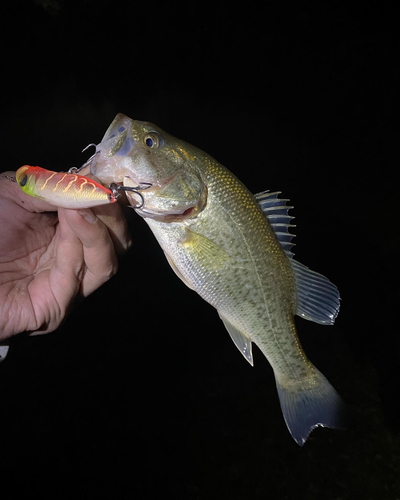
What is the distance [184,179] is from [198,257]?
13.1 inches

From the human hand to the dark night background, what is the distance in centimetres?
254

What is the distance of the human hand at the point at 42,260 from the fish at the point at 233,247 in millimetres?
329

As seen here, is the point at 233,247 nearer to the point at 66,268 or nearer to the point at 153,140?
the point at 153,140

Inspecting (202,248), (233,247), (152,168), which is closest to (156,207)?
(152,168)

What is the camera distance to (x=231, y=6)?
11.9 m

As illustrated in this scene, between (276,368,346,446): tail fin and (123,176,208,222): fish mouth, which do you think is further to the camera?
(276,368,346,446): tail fin

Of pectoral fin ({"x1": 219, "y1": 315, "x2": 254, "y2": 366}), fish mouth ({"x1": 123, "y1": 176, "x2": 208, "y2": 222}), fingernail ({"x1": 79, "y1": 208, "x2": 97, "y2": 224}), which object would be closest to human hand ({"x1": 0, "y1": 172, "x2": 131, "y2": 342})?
fingernail ({"x1": 79, "y1": 208, "x2": 97, "y2": 224})

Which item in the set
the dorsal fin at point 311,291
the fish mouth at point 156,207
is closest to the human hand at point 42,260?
the fish mouth at point 156,207

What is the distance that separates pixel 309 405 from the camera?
1393 mm

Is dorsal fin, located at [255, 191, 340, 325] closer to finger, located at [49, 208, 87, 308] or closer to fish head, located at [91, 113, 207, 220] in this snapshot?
fish head, located at [91, 113, 207, 220]

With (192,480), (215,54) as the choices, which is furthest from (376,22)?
(192,480)

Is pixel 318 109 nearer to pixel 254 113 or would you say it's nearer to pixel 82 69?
pixel 254 113

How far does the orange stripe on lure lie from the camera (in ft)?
2.72

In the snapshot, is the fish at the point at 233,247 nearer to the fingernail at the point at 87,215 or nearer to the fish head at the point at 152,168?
the fish head at the point at 152,168
